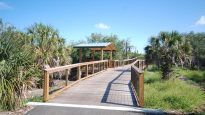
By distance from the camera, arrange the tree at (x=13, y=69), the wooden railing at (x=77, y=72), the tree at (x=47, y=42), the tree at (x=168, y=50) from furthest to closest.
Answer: the tree at (x=47, y=42), the tree at (x=168, y=50), the wooden railing at (x=77, y=72), the tree at (x=13, y=69)

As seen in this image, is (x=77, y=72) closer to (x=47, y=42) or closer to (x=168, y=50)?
(x=47, y=42)

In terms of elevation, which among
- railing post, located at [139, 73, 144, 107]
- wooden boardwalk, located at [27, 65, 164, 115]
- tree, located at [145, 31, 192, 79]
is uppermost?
tree, located at [145, 31, 192, 79]

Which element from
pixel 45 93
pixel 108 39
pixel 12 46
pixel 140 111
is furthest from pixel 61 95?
pixel 108 39

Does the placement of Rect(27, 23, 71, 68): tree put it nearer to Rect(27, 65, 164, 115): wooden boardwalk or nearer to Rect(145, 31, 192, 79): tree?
Rect(145, 31, 192, 79): tree

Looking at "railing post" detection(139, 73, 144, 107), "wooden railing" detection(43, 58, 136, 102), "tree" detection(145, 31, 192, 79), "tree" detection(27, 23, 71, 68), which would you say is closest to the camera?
"railing post" detection(139, 73, 144, 107)

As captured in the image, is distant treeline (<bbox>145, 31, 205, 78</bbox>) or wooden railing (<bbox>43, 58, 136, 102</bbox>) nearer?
wooden railing (<bbox>43, 58, 136, 102</bbox>)

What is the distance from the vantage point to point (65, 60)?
19.8 m

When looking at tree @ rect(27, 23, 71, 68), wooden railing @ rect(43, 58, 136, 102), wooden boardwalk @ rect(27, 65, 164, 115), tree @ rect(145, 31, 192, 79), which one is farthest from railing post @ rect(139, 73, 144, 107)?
tree @ rect(27, 23, 71, 68)

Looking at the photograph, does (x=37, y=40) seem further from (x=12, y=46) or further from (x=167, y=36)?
(x=12, y=46)

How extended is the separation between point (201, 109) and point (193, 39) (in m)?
42.3

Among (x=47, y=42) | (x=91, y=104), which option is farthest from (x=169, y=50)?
(x=91, y=104)

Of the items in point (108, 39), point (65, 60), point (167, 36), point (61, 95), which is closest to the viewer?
point (61, 95)

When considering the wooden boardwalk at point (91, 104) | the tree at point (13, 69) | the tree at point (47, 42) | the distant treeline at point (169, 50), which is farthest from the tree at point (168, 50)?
the tree at point (13, 69)

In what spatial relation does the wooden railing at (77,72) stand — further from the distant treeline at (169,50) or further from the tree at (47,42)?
the distant treeline at (169,50)
